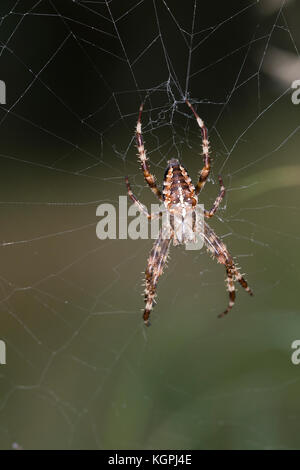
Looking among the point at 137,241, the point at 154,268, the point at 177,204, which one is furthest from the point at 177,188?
the point at 137,241

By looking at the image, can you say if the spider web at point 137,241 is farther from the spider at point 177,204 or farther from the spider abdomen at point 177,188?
the spider abdomen at point 177,188

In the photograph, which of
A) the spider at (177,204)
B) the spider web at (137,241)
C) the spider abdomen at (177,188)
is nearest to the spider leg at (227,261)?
the spider at (177,204)

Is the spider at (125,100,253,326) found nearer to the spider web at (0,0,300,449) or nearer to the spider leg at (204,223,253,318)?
the spider leg at (204,223,253,318)

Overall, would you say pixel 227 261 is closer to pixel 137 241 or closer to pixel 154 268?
pixel 154 268

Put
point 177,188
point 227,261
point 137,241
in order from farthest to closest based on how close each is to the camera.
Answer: point 137,241, point 227,261, point 177,188

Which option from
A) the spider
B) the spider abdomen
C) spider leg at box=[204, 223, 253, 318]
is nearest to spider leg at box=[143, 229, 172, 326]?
the spider

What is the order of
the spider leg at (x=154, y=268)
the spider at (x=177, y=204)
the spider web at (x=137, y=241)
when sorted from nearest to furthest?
the spider at (x=177, y=204)
the spider leg at (x=154, y=268)
the spider web at (x=137, y=241)
